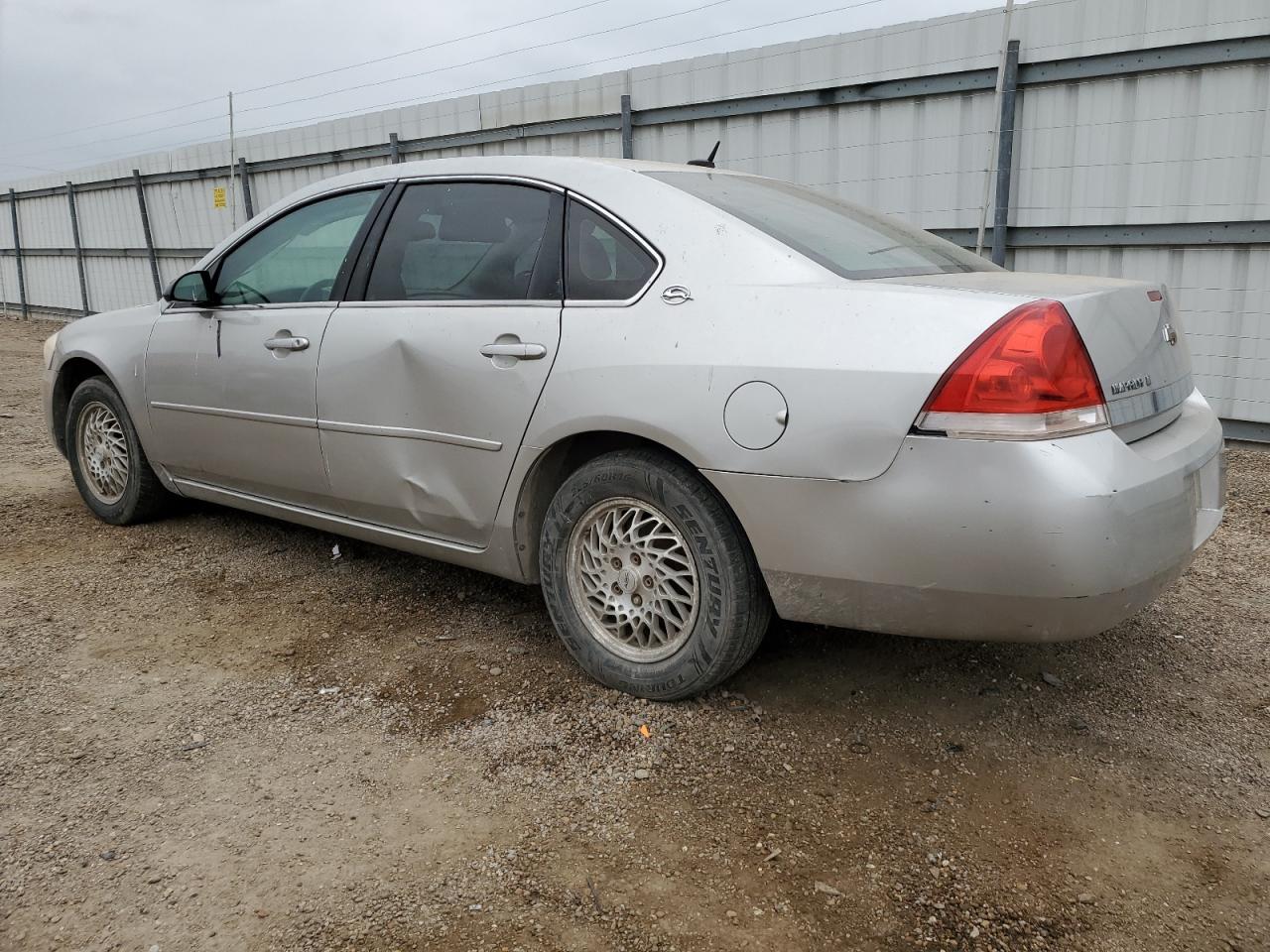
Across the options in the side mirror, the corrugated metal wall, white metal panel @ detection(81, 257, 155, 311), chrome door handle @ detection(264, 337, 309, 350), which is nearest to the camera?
chrome door handle @ detection(264, 337, 309, 350)

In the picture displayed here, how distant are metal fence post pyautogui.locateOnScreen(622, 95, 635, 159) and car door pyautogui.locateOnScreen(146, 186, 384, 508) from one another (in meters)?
5.19

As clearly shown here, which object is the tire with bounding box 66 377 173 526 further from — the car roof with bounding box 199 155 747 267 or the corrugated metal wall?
the corrugated metal wall

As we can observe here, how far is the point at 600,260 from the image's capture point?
9.50 ft

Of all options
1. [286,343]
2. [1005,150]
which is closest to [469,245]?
[286,343]

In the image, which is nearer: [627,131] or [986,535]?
[986,535]

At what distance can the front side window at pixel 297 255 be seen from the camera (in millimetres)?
3609

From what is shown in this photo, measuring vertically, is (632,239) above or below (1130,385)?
above

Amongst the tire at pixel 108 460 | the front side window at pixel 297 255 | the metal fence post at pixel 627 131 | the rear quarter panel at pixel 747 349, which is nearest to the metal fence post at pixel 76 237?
the metal fence post at pixel 627 131

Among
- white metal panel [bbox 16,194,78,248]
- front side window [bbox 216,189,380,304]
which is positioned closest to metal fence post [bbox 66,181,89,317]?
white metal panel [bbox 16,194,78,248]

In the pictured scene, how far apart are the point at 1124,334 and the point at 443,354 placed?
1922 mm

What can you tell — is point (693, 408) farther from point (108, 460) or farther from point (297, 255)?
point (108, 460)

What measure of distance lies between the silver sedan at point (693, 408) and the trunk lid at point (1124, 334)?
0.01 metres

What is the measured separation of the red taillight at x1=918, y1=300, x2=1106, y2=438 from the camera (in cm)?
217

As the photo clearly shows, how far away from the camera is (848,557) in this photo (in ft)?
7.80
